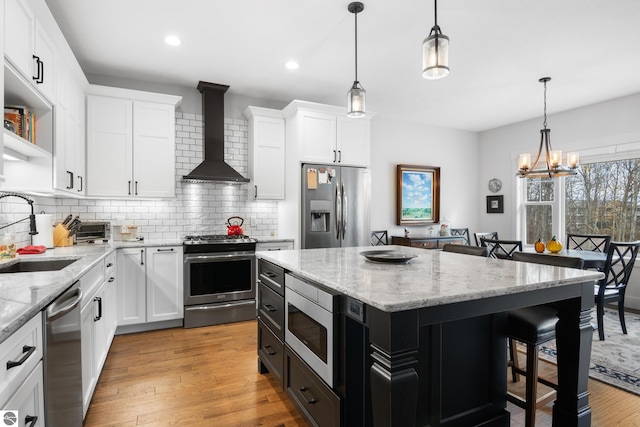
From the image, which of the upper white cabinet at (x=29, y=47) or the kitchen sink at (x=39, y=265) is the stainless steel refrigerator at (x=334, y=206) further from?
the upper white cabinet at (x=29, y=47)

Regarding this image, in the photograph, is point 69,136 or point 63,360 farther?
point 69,136

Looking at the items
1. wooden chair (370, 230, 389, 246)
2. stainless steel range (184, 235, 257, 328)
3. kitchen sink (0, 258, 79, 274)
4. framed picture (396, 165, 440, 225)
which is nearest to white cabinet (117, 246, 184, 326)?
stainless steel range (184, 235, 257, 328)

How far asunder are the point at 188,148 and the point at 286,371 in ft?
10.2

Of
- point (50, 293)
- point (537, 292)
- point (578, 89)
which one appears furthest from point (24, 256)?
point (578, 89)

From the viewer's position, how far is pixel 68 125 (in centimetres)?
296

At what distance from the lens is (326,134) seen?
4.42 meters

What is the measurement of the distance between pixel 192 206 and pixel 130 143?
987 millimetres

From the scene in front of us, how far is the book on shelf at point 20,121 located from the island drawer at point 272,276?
1747 mm

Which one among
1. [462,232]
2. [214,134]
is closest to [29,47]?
[214,134]

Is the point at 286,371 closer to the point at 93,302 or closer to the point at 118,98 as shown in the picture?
the point at 93,302

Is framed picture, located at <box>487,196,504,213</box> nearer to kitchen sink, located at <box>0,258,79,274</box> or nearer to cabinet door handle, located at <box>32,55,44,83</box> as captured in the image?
kitchen sink, located at <box>0,258,79,274</box>

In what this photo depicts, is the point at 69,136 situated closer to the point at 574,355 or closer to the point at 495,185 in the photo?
the point at 574,355

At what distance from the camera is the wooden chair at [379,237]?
5555 millimetres

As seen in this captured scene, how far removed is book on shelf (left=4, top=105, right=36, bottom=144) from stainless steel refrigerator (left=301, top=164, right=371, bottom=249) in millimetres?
2557
